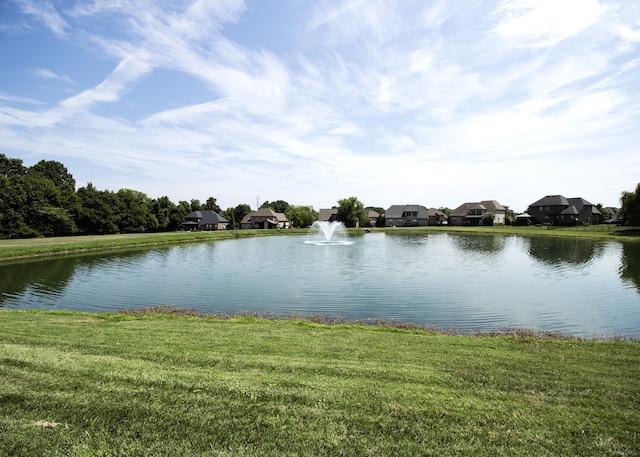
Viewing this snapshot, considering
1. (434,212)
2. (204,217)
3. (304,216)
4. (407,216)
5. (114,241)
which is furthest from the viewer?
(434,212)

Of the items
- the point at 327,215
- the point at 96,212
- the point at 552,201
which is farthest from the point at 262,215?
the point at 552,201

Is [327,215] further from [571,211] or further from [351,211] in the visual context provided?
[571,211]

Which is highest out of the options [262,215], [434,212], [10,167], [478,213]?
[10,167]

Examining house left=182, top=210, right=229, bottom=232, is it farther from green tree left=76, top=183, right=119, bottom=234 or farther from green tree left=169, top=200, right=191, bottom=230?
green tree left=76, top=183, right=119, bottom=234

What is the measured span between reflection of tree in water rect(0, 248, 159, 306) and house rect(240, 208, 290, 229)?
3118 inches

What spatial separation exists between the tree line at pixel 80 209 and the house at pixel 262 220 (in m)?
11.0

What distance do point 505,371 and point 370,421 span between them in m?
4.09

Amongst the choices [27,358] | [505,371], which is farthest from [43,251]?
[505,371]

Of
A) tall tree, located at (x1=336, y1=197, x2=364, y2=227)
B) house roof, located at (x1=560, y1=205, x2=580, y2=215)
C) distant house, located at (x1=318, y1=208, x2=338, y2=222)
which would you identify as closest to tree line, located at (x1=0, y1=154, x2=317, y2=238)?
tall tree, located at (x1=336, y1=197, x2=364, y2=227)

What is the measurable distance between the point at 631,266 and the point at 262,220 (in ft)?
339

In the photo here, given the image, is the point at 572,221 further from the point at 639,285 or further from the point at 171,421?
the point at 171,421

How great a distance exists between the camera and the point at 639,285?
76.4 feet

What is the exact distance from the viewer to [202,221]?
371 feet

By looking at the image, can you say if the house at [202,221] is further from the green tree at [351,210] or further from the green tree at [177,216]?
the green tree at [351,210]
